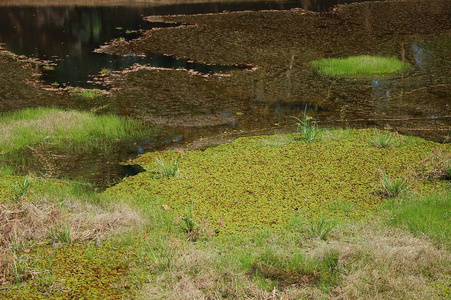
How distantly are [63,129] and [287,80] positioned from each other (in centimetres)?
605

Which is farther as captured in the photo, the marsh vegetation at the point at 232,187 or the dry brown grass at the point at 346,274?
the marsh vegetation at the point at 232,187

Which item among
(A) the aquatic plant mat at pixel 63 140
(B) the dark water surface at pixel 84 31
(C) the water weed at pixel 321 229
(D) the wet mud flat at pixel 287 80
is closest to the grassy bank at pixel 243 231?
(C) the water weed at pixel 321 229

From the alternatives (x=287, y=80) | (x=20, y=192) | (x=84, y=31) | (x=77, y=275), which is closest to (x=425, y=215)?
(x=77, y=275)

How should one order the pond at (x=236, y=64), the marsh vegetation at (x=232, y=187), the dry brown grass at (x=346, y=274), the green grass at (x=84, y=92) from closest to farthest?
the dry brown grass at (x=346, y=274) < the marsh vegetation at (x=232, y=187) < the pond at (x=236, y=64) < the green grass at (x=84, y=92)

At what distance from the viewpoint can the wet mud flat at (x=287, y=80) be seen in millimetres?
10070

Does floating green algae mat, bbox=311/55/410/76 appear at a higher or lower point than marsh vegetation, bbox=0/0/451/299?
higher

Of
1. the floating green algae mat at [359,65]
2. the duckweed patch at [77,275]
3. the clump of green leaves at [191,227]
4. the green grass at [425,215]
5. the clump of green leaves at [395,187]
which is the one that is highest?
the floating green algae mat at [359,65]

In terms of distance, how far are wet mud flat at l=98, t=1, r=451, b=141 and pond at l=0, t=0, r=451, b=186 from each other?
1.5 inches

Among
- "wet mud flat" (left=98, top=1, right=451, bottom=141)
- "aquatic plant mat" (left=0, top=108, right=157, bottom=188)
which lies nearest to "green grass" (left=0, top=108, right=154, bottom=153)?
"aquatic plant mat" (left=0, top=108, right=157, bottom=188)

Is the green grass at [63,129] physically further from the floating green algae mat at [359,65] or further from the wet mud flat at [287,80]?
the floating green algae mat at [359,65]

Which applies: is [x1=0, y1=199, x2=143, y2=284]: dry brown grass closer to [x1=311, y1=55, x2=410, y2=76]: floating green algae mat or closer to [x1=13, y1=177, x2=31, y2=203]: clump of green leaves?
[x1=13, y1=177, x2=31, y2=203]: clump of green leaves

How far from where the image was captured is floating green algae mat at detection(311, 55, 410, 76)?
44.0 ft

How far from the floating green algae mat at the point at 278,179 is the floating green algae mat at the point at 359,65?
5046 millimetres

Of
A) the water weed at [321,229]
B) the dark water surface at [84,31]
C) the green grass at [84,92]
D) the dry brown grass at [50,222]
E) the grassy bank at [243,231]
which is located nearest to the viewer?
the grassy bank at [243,231]
